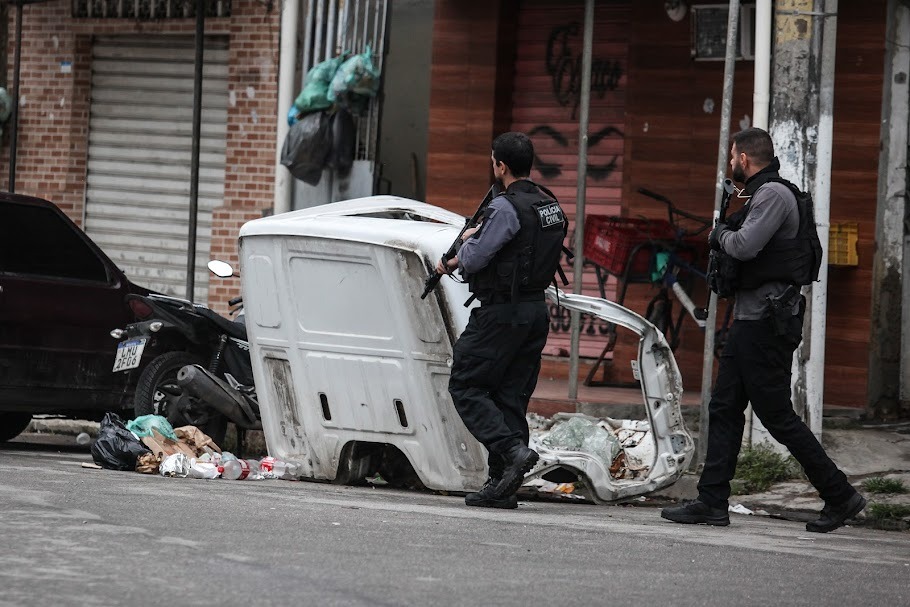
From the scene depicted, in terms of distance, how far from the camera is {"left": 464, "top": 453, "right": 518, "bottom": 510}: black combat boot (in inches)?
294

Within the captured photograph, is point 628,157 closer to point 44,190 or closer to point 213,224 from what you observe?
point 213,224

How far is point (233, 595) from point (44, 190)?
11.2 m

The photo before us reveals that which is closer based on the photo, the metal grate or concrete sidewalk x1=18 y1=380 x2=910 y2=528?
concrete sidewalk x1=18 y1=380 x2=910 y2=528

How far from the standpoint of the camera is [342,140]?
1255 centimetres

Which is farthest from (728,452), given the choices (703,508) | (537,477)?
(537,477)

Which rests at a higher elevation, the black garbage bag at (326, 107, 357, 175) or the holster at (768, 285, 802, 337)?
the black garbage bag at (326, 107, 357, 175)

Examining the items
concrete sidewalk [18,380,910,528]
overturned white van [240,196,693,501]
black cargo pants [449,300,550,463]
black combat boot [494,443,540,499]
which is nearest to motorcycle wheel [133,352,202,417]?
overturned white van [240,196,693,501]

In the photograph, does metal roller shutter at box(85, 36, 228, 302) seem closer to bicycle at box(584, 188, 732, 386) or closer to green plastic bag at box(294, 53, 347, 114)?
green plastic bag at box(294, 53, 347, 114)

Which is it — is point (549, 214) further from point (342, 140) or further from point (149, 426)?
point (342, 140)

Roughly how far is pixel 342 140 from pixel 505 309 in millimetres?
5444

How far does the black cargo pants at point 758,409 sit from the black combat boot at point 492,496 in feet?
2.97

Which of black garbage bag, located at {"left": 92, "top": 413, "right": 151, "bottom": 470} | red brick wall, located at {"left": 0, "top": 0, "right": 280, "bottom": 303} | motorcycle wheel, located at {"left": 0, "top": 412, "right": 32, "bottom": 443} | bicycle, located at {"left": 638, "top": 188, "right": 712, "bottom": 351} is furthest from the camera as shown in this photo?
red brick wall, located at {"left": 0, "top": 0, "right": 280, "bottom": 303}

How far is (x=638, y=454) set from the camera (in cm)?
906

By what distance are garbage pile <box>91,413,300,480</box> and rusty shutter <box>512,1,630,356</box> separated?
449cm
